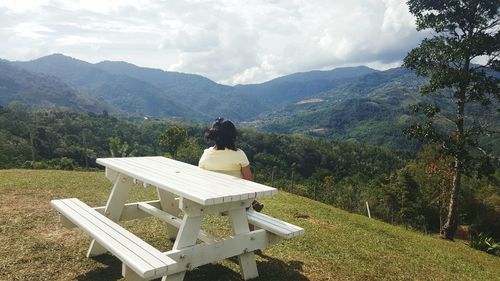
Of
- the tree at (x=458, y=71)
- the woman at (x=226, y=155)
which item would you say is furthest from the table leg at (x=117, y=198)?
the tree at (x=458, y=71)

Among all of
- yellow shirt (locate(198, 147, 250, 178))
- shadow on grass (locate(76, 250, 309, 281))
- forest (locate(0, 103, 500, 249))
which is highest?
yellow shirt (locate(198, 147, 250, 178))

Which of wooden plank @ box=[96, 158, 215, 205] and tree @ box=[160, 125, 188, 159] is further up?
wooden plank @ box=[96, 158, 215, 205]

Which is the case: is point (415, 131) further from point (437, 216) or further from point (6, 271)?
point (437, 216)

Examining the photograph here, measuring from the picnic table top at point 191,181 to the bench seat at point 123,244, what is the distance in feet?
2.31

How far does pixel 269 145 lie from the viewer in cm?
12975

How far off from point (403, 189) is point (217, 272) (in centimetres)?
4460

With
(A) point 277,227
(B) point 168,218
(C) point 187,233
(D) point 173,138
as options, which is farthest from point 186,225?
(D) point 173,138

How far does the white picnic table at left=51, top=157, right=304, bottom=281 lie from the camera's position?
436cm

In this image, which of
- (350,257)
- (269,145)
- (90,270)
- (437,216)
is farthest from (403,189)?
(269,145)

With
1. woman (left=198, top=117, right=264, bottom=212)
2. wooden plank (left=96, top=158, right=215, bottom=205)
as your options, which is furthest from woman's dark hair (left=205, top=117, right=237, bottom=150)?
wooden plank (left=96, top=158, right=215, bottom=205)

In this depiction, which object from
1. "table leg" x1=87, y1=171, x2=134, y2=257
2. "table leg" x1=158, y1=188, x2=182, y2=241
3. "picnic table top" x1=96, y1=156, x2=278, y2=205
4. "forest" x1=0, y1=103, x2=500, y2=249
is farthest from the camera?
"forest" x1=0, y1=103, x2=500, y2=249

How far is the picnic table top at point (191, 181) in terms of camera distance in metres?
4.61

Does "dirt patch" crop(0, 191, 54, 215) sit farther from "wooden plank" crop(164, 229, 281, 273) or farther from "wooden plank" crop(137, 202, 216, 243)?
"wooden plank" crop(164, 229, 281, 273)

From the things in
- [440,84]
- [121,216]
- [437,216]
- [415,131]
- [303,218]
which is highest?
[440,84]
